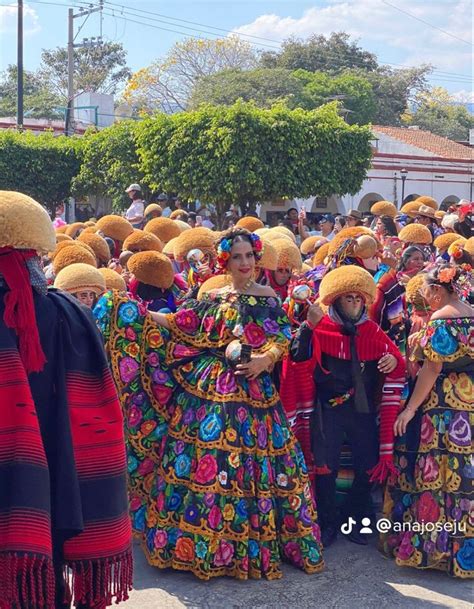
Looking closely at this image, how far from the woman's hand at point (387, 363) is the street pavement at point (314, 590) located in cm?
113

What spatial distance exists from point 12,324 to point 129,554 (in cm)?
91

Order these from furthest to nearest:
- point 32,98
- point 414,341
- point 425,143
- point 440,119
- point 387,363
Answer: point 440,119
point 32,98
point 425,143
point 387,363
point 414,341

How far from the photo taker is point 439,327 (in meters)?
4.65

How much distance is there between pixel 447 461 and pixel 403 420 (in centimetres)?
33

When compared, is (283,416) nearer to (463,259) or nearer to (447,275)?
(447,275)

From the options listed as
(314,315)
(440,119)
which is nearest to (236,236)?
(314,315)

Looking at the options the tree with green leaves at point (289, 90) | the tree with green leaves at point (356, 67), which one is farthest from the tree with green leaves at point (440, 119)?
the tree with green leaves at point (289, 90)

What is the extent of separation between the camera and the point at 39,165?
24.8 metres

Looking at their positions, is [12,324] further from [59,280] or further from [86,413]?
[59,280]

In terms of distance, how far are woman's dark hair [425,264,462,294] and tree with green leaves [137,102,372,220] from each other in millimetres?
14942

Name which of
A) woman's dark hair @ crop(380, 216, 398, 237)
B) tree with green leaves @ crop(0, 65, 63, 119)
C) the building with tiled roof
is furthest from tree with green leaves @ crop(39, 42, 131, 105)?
woman's dark hair @ crop(380, 216, 398, 237)

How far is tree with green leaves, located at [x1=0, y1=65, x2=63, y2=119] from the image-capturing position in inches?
2072

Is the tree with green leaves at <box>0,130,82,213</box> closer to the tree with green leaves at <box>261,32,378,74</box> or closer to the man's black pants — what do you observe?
the man's black pants

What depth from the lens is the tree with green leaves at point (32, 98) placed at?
52625mm
